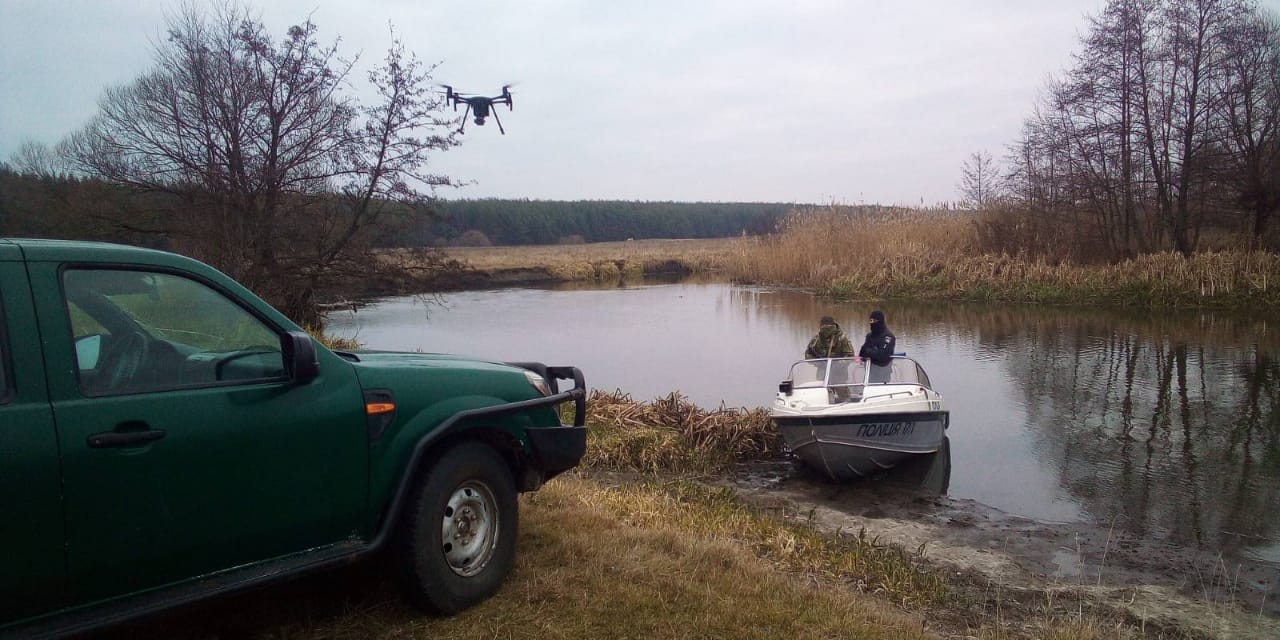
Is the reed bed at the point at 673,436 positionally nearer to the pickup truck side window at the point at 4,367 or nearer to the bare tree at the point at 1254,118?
the pickup truck side window at the point at 4,367

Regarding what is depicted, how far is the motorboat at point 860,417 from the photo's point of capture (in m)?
10.8

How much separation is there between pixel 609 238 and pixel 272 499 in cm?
11098

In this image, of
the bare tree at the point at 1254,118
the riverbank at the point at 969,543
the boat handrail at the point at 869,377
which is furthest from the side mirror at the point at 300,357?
the bare tree at the point at 1254,118

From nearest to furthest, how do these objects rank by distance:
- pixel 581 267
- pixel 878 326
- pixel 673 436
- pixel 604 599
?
1. pixel 604 599
2. pixel 878 326
3. pixel 673 436
4. pixel 581 267

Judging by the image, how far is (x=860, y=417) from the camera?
10.8 m

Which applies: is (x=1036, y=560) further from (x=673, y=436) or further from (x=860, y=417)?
(x=673, y=436)

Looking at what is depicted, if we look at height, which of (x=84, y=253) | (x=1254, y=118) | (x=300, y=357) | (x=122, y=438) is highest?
(x=1254, y=118)

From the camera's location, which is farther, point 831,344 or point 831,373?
point 831,344

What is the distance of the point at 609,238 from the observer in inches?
4500

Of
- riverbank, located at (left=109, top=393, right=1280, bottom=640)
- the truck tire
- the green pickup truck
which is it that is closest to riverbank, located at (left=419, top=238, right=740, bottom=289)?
riverbank, located at (left=109, top=393, right=1280, bottom=640)

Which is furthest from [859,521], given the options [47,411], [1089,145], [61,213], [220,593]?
[1089,145]

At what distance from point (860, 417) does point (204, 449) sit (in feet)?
27.3

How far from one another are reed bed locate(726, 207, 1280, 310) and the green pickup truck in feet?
88.8

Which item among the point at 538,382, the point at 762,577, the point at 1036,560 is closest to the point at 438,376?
the point at 538,382
